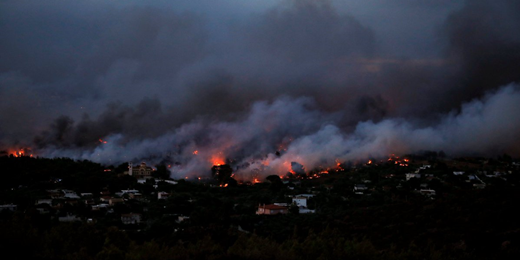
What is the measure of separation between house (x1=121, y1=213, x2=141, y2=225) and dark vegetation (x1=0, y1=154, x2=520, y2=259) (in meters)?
0.44

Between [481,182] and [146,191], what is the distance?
28356mm

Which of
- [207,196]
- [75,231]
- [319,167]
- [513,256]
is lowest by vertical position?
[513,256]

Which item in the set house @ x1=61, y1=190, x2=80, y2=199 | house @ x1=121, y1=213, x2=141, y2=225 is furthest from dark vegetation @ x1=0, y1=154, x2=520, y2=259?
house @ x1=61, y1=190, x2=80, y2=199

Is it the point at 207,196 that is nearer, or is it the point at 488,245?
the point at 488,245

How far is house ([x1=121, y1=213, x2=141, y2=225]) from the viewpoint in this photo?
29384 mm

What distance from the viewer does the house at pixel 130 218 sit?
29.4 metres

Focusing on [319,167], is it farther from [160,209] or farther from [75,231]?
[75,231]

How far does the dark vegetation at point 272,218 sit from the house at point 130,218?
44 cm

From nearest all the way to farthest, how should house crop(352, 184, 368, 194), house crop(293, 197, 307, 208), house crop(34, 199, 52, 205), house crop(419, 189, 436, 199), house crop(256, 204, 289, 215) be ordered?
house crop(256, 204, 289, 215)
house crop(34, 199, 52, 205)
house crop(419, 189, 436, 199)
house crop(293, 197, 307, 208)
house crop(352, 184, 368, 194)

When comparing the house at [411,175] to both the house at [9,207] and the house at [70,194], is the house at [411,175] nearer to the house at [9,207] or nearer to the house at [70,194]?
the house at [70,194]

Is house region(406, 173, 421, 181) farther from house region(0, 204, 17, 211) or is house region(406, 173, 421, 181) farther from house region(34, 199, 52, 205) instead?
house region(0, 204, 17, 211)

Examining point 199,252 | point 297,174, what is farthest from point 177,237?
point 297,174

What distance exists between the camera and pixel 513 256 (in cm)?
1625

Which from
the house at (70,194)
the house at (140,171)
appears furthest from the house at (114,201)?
the house at (140,171)
